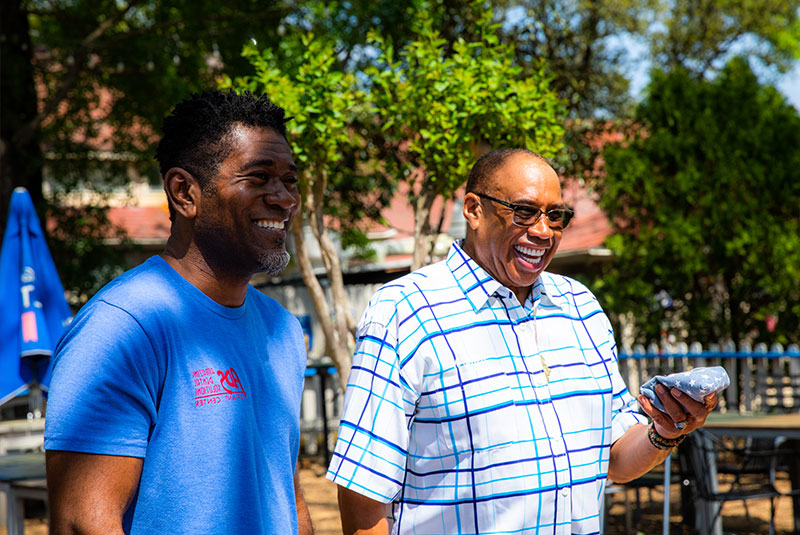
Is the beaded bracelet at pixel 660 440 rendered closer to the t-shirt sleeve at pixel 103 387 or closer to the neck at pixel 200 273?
the neck at pixel 200 273

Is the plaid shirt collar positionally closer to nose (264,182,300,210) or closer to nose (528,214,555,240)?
nose (528,214,555,240)

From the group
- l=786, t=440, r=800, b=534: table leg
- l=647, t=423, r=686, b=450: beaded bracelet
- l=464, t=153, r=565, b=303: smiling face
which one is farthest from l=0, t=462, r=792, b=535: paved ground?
l=464, t=153, r=565, b=303: smiling face

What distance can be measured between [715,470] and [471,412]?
4.31 meters

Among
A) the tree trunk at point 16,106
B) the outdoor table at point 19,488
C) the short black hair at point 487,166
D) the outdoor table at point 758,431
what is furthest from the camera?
the tree trunk at point 16,106

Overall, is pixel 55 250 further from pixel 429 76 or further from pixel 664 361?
pixel 664 361

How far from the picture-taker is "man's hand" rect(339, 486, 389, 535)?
2201mm

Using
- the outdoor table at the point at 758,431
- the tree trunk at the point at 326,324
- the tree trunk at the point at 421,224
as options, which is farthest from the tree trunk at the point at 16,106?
the outdoor table at the point at 758,431

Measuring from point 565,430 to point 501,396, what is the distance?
228mm

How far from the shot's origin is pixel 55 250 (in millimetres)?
9375

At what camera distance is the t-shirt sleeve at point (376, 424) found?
2193 millimetres

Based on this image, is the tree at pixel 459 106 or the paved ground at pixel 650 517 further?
the paved ground at pixel 650 517

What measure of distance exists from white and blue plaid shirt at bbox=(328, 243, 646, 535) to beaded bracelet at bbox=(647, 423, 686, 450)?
0.43 feet

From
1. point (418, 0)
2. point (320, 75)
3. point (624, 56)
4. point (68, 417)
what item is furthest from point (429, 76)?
point (624, 56)

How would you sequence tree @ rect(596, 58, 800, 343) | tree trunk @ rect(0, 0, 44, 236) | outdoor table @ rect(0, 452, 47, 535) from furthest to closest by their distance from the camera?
tree @ rect(596, 58, 800, 343)
tree trunk @ rect(0, 0, 44, 236)
outdoor table @ rect(0, 452, 47, 535)
